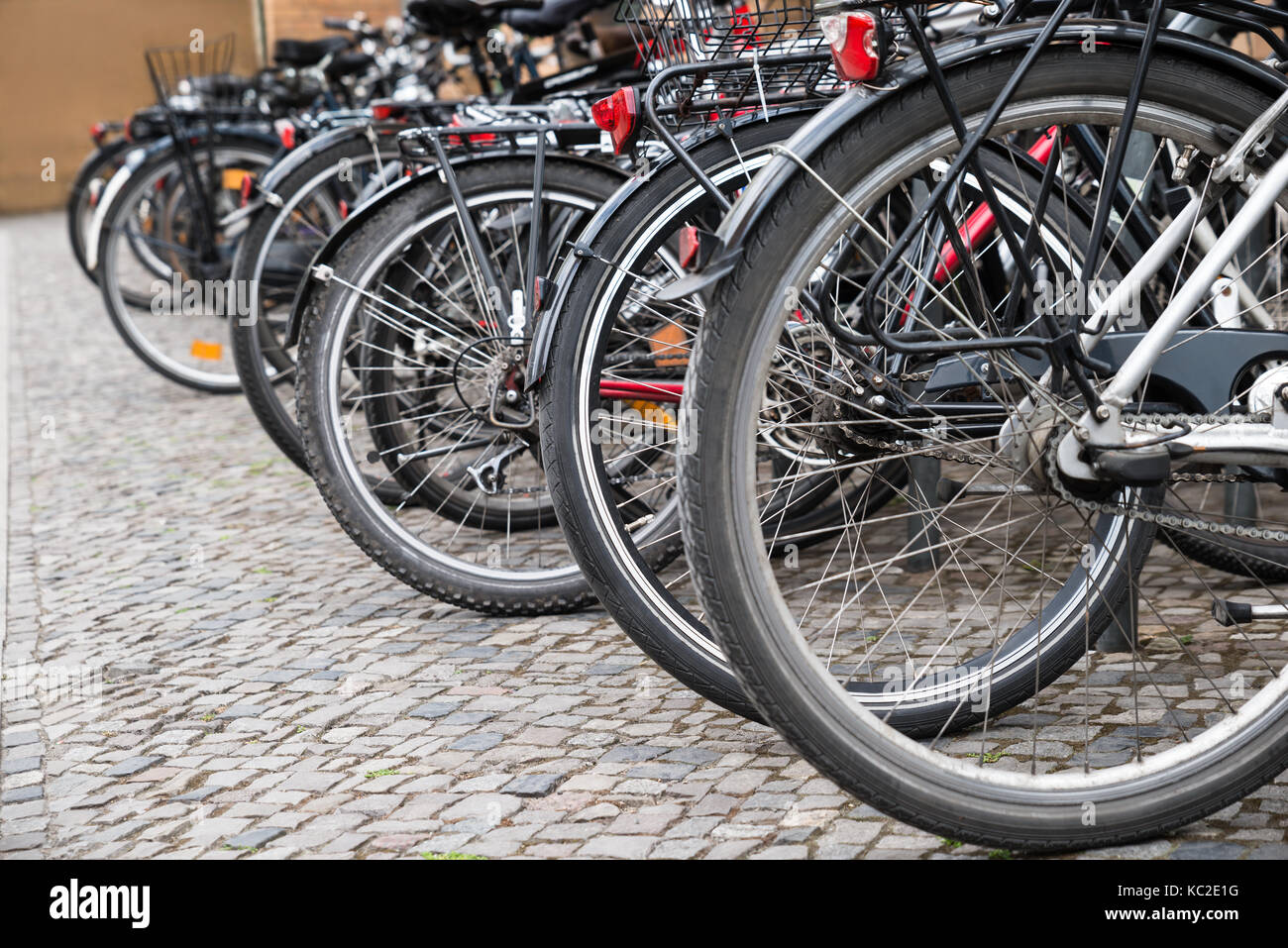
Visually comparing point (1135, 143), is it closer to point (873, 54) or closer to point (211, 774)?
point (873, 54)

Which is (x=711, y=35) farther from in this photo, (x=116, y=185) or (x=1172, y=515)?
(x=116, y=185)

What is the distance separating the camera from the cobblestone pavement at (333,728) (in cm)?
285

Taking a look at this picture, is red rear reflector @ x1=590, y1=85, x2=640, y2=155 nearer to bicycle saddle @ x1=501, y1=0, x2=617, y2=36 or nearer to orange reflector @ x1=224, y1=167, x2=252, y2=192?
bicycle saddle @ x1=501, y1=0, x2=617, y2=36

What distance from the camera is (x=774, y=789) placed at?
9.77 ft

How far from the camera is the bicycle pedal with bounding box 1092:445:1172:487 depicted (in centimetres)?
246

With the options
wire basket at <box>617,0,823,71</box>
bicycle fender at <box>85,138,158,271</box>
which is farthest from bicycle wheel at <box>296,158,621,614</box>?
bicycle fender at <box>85,138,158,271</box>

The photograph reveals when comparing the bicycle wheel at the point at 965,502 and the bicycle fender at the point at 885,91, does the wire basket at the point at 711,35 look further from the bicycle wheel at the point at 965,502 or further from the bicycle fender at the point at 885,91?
the bicycle fender at the point at 885,91

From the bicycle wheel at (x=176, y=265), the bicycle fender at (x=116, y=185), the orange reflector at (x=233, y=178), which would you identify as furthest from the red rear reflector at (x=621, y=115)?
the bicycle fender at (x=116, y=185)

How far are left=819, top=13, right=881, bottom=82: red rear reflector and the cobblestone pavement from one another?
1.29m

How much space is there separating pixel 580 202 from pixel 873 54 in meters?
1.88

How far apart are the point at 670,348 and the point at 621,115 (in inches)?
41.1

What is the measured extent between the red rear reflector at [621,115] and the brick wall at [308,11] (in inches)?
467

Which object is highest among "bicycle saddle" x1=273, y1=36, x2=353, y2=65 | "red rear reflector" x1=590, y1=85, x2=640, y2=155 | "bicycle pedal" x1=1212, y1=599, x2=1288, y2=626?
"bicycle saddle" x1=273, y1=36, x2=353, y2=65

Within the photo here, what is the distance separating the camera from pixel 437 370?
432cm
